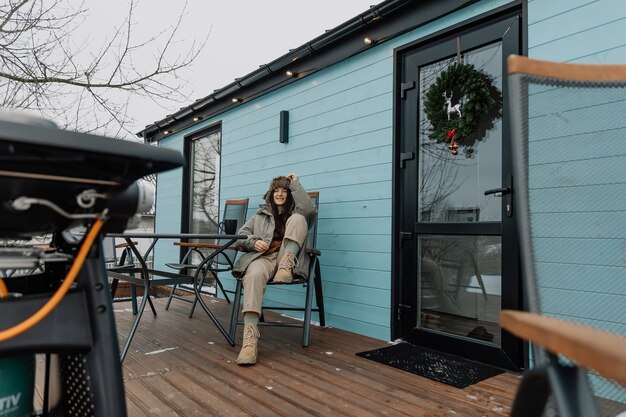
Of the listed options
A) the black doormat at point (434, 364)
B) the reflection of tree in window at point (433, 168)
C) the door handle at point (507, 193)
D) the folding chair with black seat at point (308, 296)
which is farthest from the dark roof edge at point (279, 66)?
the black doormat at point (434, 364)

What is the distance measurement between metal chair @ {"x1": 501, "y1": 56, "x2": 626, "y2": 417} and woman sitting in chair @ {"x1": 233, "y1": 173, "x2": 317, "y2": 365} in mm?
2049

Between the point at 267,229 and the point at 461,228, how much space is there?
1401 mm

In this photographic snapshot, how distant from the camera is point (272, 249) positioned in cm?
314

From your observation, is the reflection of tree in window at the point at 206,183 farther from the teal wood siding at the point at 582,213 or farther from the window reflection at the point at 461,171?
the teal wood siding at the point at 582,213

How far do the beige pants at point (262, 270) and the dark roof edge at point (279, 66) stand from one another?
61.3 inches

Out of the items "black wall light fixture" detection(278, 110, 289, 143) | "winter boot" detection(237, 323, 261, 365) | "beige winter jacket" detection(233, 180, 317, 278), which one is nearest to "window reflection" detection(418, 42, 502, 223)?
"beige winter jacket" detection(233, 180, 317, 278)

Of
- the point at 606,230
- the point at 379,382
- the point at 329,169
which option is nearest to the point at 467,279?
the point at 379,382

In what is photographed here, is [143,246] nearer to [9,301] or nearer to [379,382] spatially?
[379,382]

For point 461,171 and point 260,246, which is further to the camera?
point 260,246

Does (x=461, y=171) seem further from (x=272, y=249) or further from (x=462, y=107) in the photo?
(x=272, y=249)

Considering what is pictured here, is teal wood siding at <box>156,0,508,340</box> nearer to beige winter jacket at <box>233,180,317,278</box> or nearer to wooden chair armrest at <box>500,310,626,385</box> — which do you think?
beige winter jacket at <box>233,180,317,278</box>

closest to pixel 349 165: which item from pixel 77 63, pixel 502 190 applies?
pixel 502 190

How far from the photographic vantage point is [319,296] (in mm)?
3398

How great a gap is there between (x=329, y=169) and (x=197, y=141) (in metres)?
3.01
